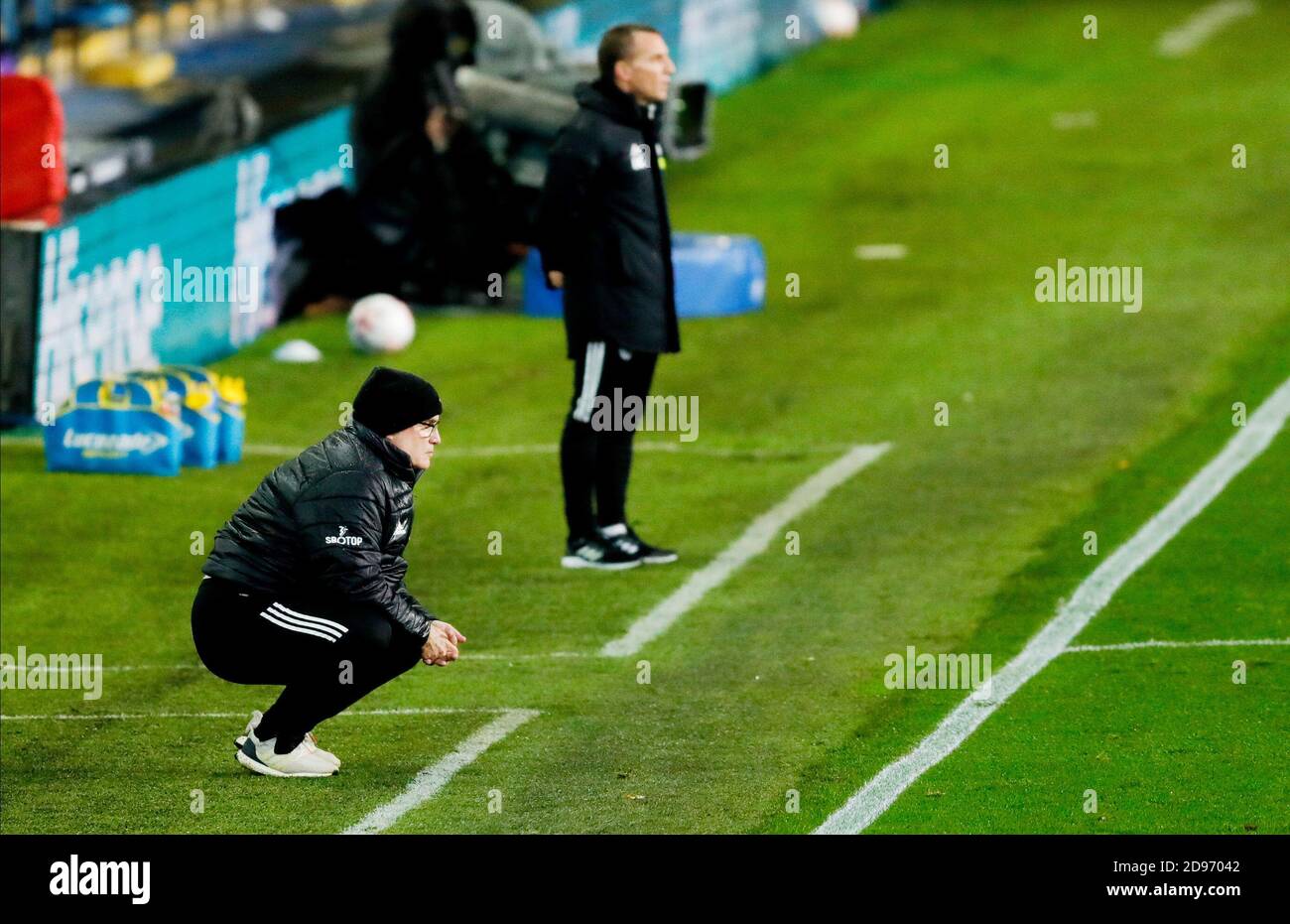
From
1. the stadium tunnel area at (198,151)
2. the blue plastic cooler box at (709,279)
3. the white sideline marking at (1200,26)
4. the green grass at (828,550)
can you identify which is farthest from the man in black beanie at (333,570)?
the white sideline marking at (1200,26)

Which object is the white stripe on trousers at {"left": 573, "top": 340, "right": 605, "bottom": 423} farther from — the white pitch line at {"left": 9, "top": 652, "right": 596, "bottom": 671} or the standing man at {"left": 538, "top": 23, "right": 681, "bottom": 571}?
the white pitch line at {"left": 9, "top": 652, "right": 596, "bottom": 671}

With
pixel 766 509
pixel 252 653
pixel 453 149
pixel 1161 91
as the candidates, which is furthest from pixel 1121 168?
pixel 252 653

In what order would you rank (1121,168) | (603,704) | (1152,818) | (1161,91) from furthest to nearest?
1. (1161,91)
2. (1121,168)
3. (603,704)
4. (1152,818)

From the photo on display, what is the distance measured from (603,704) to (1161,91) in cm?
2073

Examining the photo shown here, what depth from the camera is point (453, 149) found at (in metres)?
20.1

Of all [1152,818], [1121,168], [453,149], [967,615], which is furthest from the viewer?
[1121,168]

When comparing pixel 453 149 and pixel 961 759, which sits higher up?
pixel 453 149

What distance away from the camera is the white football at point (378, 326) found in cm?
1872

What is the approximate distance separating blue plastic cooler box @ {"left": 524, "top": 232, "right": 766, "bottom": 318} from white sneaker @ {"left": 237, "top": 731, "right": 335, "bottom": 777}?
10.1 m

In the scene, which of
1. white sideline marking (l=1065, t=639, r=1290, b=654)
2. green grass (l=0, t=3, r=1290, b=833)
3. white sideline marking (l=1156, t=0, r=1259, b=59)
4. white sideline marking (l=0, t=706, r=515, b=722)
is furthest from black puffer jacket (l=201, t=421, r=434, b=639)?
white sideline marking (l=1156, t=0, r=1259, b=59)

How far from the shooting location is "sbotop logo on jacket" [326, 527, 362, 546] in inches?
357
